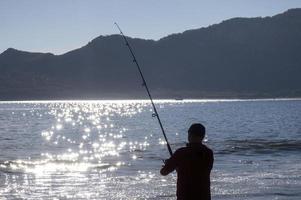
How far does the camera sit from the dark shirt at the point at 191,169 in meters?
8.78

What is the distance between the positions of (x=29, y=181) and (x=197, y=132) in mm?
17268

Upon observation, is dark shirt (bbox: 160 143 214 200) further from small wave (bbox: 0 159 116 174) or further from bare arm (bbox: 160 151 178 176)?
small wave (bbox: 0 159 116 174)

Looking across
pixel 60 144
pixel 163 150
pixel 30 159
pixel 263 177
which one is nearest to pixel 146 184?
pixel 263 177

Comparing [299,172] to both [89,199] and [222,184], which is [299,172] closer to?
[222,184]

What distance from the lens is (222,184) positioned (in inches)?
892

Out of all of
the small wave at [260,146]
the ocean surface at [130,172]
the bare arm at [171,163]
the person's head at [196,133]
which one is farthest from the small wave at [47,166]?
the person's head at [196,133]

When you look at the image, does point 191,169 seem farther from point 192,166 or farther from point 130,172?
point 130,172

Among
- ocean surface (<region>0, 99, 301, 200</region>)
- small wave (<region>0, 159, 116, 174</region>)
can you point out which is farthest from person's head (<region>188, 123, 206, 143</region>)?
small wave (<region>0, 159, 116, 174</region>)

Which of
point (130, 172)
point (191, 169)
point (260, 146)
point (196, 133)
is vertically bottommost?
point (191, 169)

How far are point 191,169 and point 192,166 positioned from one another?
0.05m

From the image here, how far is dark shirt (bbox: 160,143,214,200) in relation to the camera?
8.78m

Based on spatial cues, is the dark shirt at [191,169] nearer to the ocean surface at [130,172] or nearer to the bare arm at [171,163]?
the bare arm at [171,163]

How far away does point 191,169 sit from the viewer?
8.81m

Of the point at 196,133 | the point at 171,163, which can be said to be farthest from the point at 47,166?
the point at 196,133
